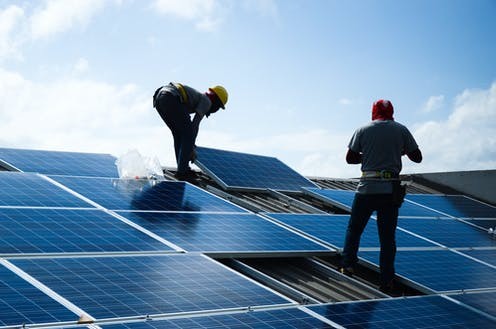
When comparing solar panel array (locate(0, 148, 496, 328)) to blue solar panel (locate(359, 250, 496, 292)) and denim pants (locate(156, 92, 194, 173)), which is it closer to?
blue solar panel (locate(359, 250, 496, 292))

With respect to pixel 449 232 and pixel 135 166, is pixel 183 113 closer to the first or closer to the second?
pixel 135 166

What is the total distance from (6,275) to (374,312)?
4.11 metres

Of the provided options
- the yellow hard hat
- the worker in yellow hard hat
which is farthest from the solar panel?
the yellow hard hat

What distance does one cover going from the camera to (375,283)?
10.9 metres

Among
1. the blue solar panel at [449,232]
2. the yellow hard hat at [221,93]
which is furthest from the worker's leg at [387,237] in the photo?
the yellow hard hat at [221,93]

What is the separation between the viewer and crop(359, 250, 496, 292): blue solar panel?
10969 millimetres

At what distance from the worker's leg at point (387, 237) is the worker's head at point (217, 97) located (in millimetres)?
5700

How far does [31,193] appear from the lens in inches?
419

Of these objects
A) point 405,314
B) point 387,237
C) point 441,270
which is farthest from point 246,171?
point 405,314

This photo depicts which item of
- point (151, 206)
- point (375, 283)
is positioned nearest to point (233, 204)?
point (151, 206)

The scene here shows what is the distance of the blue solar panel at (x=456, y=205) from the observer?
17320 mm

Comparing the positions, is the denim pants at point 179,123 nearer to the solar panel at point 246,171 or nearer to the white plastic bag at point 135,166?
the solar panel at point 246,171

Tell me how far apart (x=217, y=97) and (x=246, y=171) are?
5.64 ft

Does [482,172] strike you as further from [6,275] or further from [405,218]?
[6,275]
